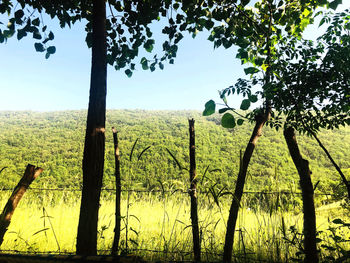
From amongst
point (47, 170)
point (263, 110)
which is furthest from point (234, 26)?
point (47, 170)

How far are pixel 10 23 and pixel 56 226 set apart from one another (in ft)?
11.7

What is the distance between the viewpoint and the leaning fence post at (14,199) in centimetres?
226

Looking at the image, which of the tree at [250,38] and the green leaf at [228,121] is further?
the tree at [250,38]

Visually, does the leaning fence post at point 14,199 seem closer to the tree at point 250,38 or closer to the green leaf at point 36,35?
the green leaf at point 36,35

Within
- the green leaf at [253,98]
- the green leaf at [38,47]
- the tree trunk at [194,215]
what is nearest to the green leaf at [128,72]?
the green leaf at [38,47]

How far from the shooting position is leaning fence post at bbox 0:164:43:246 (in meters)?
2.26

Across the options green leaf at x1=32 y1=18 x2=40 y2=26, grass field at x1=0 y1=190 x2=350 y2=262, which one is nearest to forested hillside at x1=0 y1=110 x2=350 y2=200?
grass field at x1=0 y1=190 x2=350 y2=262

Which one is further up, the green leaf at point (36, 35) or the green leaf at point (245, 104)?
the green leaf at point (36, 35)

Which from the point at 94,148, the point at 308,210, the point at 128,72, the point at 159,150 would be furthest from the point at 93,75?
the point at 159,150

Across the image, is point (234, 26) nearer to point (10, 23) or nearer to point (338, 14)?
point (338, 14)

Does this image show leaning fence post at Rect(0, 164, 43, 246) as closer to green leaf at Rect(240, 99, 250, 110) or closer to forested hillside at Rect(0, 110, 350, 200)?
green leaf at Rect(240, 99, 250, 110)

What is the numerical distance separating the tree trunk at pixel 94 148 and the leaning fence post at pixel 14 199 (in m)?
0.84

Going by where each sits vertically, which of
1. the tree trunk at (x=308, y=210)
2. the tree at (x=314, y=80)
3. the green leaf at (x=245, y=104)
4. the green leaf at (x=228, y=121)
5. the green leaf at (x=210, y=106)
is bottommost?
the tree trunk at (x=308, y=210)

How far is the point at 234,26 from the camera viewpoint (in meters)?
2.44
